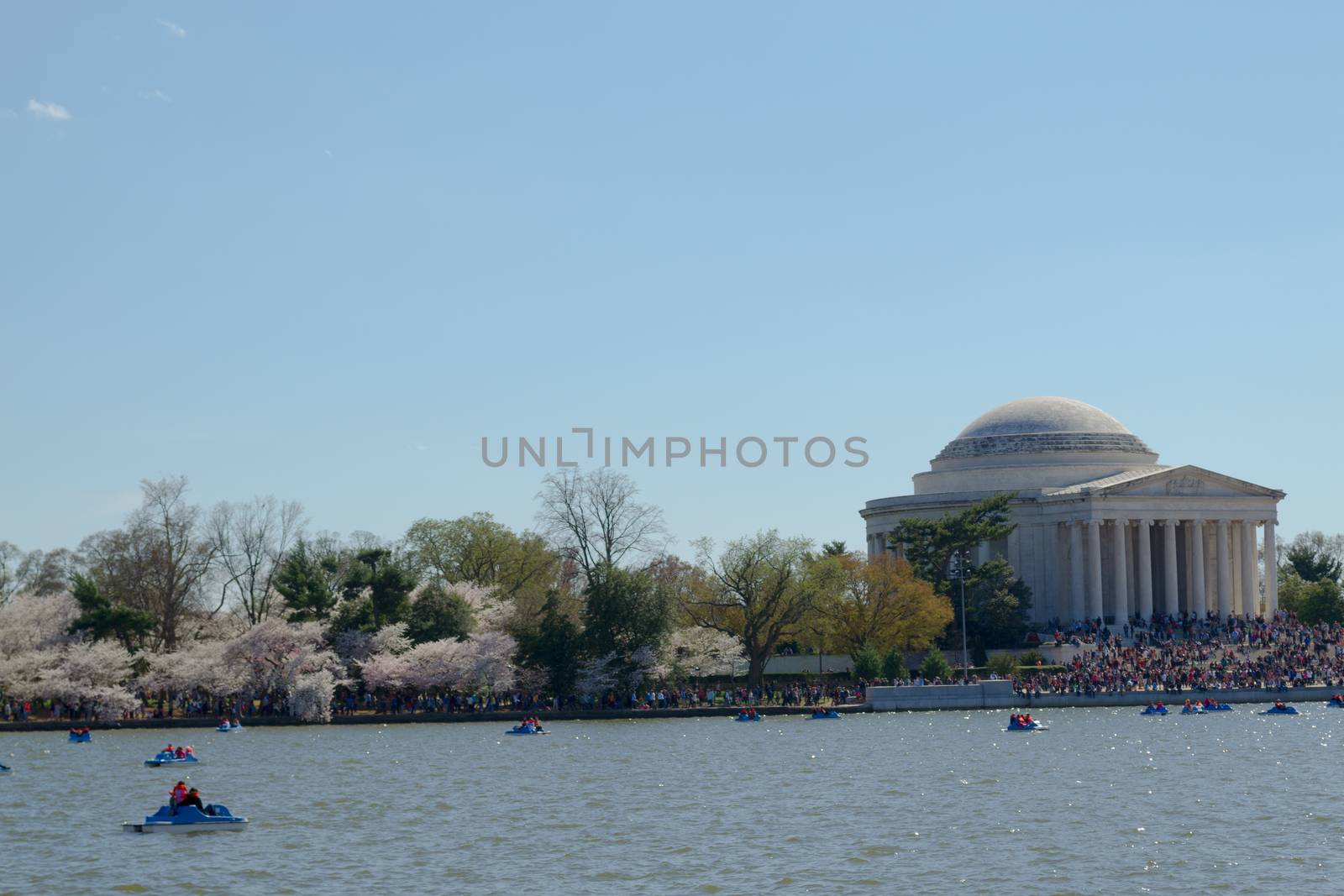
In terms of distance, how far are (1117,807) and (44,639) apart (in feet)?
207

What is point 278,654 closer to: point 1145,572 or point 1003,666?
point 1003,666

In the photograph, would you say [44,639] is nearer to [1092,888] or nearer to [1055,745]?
[1055,745]

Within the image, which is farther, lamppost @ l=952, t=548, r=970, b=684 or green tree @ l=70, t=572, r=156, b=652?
lamppost @ l=952, t=548, r=970, b=684

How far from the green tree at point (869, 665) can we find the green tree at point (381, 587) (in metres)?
22.9

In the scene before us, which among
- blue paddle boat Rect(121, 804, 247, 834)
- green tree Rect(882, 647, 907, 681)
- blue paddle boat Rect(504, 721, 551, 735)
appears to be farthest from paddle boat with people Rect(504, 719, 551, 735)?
blue paddle boat Rect(121, 804, 247, 834)

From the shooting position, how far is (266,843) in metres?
49.2

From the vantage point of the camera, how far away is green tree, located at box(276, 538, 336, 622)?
330ft

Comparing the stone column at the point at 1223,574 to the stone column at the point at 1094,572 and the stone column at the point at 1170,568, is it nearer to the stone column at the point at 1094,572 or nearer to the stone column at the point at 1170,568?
the stone column at the point at 1170,568

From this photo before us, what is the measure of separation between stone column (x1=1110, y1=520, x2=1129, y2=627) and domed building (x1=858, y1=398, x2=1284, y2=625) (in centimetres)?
8

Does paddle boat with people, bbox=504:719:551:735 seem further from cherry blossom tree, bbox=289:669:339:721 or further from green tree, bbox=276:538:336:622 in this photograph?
green tree, bbox=276:538:336:622

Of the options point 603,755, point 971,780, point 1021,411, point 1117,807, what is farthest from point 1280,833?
point 1021,411

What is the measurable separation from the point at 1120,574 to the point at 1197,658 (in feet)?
78.6

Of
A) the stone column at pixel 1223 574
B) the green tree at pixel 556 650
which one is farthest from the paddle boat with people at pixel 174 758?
the stone column at pixel 1223 574

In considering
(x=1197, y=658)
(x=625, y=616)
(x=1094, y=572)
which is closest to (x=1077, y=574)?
(x=1094, y=572)
